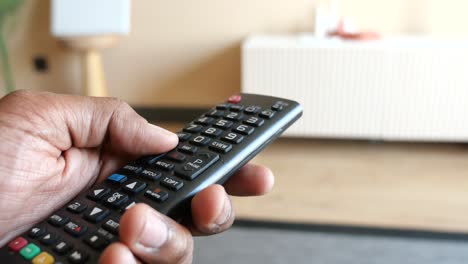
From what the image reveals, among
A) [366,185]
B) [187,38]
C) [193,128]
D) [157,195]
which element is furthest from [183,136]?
[187,38]

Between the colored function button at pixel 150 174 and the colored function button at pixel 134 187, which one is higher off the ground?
the colored function button at pixel 150 174

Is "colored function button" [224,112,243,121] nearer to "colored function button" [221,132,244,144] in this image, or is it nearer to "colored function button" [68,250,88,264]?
"colored function button" [221,132,244,144]

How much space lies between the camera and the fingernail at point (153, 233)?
0.44 metres

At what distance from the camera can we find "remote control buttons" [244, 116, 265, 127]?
584 millimetres

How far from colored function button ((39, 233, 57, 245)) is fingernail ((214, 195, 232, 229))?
0.17 meters

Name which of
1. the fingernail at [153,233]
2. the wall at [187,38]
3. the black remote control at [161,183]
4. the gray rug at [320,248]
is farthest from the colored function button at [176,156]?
the wall at [187,38]

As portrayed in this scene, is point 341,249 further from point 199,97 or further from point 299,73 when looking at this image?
point 199,97

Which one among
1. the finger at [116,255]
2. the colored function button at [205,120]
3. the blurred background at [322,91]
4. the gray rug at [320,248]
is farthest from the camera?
the blurred background at [322,91]

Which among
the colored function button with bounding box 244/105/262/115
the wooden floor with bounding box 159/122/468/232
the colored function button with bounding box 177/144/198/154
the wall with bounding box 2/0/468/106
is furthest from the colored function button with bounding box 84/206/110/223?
the wall with bounding box 2/0/468/106

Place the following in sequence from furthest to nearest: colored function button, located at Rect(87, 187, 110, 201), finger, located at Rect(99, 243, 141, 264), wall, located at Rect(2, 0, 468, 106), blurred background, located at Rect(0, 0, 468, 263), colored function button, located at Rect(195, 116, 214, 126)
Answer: wall, located at Rect(2, 0, 468, 106)
blurred background, located at Rect(0, 0, 468, 263)
colored function button, located at Rect(195, 116, 214, 126)
colored function button, located at Rect(87, 187, 110, 201)
finger, located at Rect(99, 243, 141, 264)

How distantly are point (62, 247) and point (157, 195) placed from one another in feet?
0.34

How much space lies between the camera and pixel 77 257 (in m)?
0.44

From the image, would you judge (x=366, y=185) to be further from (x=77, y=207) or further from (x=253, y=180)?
(x=77, y=207)

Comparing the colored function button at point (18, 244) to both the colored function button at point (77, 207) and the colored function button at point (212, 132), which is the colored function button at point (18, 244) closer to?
the colored function button at point (77, 207)
